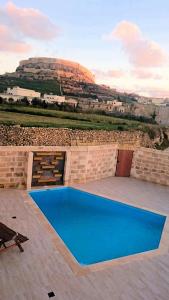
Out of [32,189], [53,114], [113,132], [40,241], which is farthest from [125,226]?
[53,114]

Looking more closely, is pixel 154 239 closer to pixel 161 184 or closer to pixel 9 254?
pixel 9 254

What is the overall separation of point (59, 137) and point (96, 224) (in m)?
5.33

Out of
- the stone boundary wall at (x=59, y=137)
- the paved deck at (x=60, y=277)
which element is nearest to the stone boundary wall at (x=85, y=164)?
the stone boundary wall at (x=59, y=137)

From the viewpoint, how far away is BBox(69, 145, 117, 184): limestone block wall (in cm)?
1293

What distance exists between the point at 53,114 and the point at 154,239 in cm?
1636

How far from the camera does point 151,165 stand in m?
14.6

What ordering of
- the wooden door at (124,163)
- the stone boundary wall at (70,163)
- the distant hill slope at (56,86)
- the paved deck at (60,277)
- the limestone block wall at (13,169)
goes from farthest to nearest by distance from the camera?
1. the distant hill slope at (56,86)
2. the wooden door at (124,163)
3. the stone boundary wall at (70,163)
4. the limestone block wall at (13,169)
5. the paved deck at (60,277)

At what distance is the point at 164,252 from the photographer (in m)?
7.48

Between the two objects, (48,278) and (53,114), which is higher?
(53,114)

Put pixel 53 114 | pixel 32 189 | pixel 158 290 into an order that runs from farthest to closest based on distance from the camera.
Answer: pixel 53 114
pixel 32 189
pixel 158 290

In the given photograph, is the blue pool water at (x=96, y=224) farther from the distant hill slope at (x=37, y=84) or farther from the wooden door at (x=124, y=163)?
the distant hill slope at (x=37, y=84)

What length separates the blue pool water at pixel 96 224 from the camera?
7.75 m

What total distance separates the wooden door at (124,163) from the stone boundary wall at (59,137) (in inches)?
21.0

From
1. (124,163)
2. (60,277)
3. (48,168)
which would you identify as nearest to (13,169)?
(48,168)
